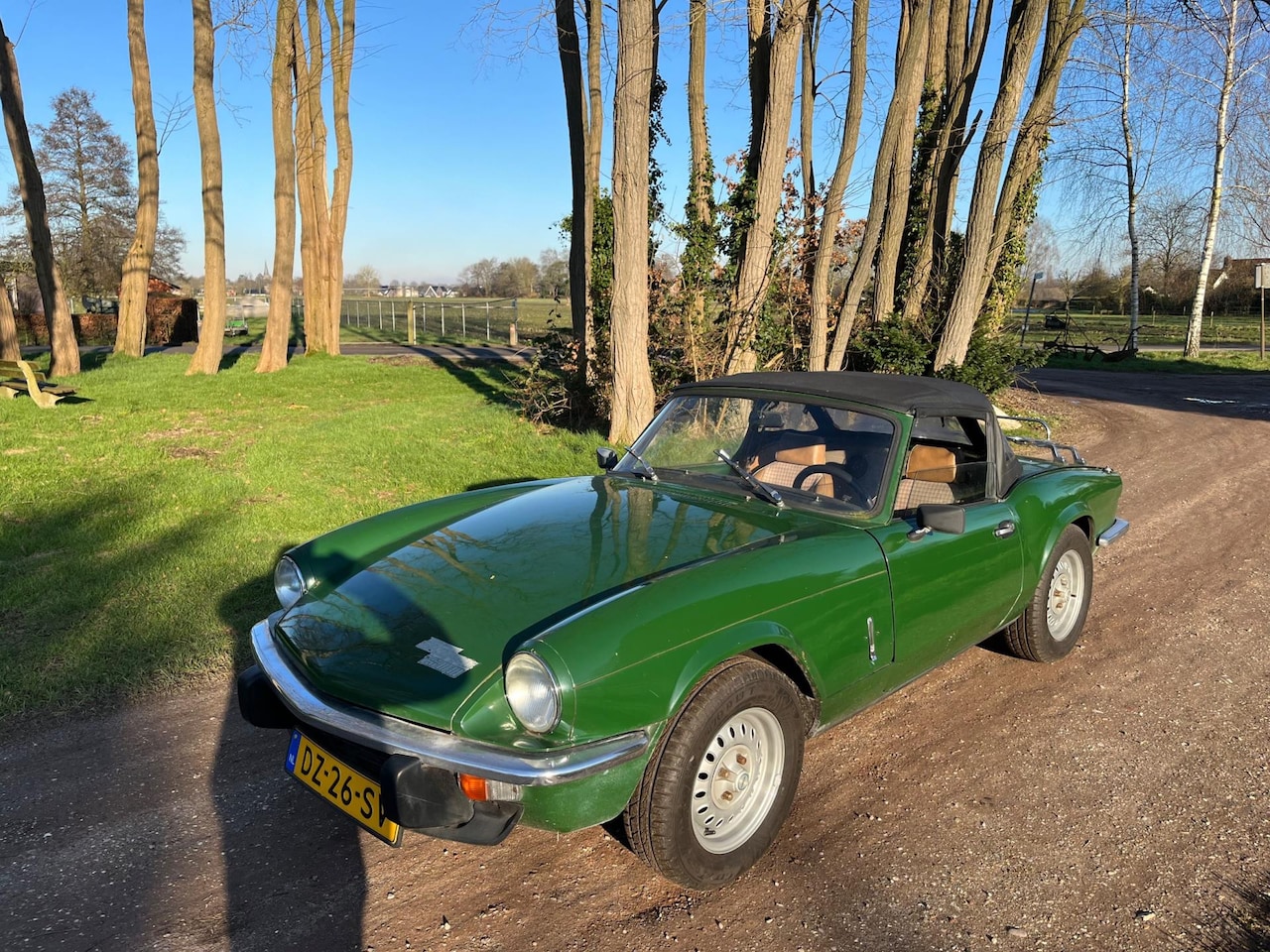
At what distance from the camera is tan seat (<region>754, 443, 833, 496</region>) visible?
362 centimetres

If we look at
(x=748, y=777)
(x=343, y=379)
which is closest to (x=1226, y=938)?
(x=748, y=777)

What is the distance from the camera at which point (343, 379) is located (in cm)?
1686

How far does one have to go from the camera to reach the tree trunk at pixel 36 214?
1484 cm

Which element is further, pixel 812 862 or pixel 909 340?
pixel 909 340

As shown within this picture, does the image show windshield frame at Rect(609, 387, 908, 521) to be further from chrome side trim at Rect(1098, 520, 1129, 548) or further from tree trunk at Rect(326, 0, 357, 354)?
tree trunk at Rect(326, 0, 357, 354)

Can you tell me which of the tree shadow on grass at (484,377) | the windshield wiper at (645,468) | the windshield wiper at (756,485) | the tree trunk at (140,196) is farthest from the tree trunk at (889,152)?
the tree trunk at (140,196)

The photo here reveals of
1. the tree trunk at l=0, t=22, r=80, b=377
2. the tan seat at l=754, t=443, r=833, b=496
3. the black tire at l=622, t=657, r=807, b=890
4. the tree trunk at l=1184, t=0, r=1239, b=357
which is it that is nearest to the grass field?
the tree trunk at l=1184, t=0, r=1239, b=357

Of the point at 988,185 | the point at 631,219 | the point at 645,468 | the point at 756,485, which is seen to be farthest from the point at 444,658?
the point at 988,185

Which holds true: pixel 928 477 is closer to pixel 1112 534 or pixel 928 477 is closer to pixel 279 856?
pixel 1112 534

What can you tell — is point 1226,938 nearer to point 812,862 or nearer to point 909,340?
point 812,862

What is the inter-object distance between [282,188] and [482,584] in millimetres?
18041

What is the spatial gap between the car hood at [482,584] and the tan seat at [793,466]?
0.81ft

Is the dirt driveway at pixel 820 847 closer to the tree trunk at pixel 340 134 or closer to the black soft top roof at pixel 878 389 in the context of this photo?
the black soft top roof at pixel 878 389

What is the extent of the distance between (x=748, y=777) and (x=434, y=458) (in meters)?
6.81
